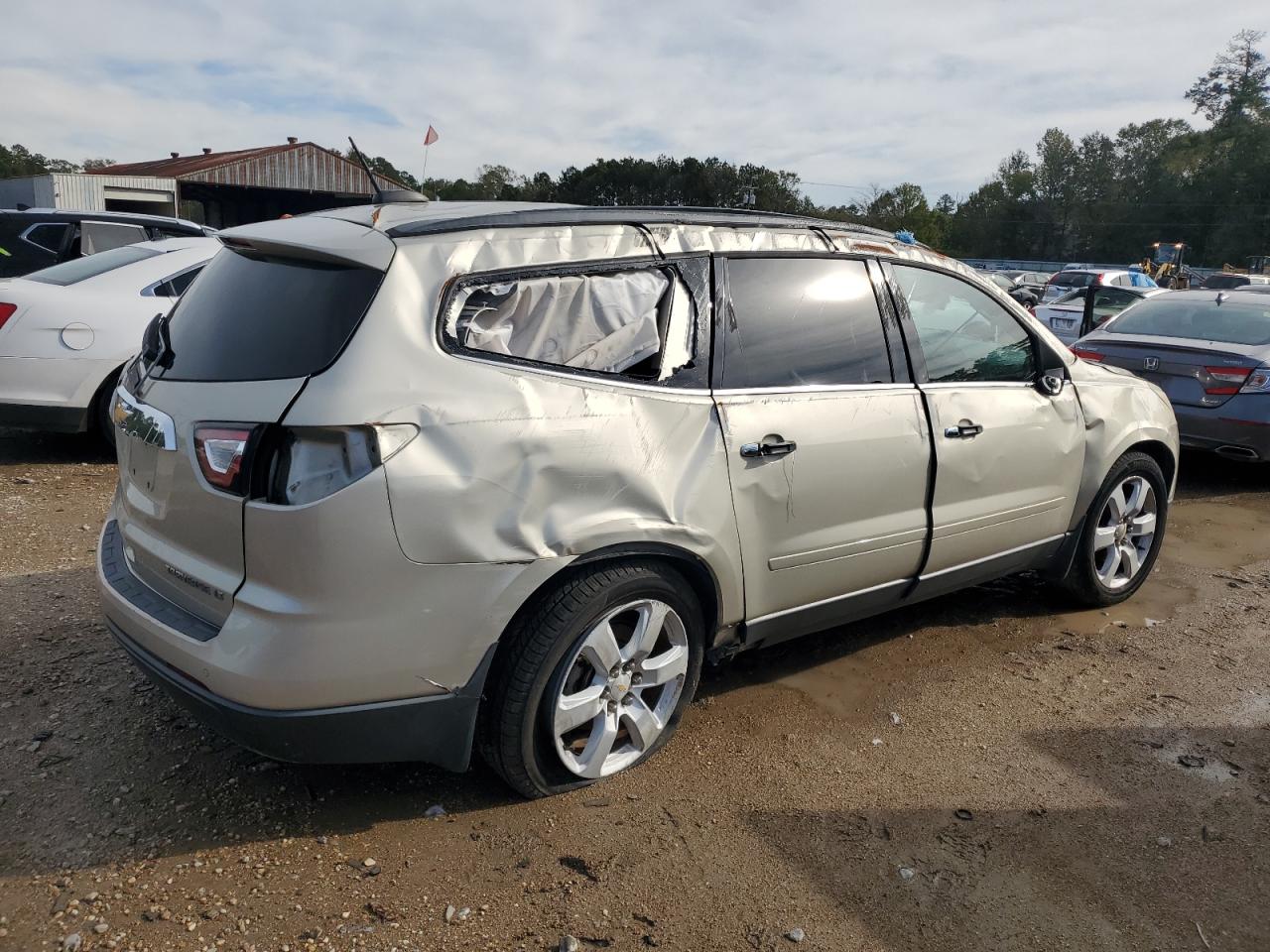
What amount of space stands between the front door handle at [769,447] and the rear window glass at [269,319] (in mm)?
1219

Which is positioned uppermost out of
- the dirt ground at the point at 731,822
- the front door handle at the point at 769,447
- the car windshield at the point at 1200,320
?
the front door handle at the point at 769,447

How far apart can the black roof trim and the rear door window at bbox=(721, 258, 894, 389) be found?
0.16 metres

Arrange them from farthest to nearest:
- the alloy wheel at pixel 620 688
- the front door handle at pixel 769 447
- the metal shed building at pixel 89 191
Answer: the metal shed building at pixel 89 191, the front door handle at pixel 769 447, the alloy wheel at pixel 620 688

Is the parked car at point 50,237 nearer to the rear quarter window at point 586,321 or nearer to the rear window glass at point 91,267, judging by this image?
the rear window glass at point 91,267

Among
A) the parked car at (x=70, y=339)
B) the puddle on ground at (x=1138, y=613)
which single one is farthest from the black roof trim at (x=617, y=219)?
the parked car at (x=70, y=339)

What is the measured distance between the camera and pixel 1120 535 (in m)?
4.66

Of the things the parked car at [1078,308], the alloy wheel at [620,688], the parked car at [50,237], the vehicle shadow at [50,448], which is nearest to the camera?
the alloy wheel at [620,688]

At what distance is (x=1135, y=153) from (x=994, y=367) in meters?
106

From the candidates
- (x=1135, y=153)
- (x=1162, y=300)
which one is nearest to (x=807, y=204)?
(x=1162, y=300)

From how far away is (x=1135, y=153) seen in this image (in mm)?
93812

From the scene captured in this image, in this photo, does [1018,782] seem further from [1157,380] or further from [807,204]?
[807,204]

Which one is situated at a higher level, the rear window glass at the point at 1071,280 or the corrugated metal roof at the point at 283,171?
the corrugated metal roof at the point at 283,171

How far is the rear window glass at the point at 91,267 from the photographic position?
659 cm

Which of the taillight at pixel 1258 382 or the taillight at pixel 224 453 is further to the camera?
the taillight at pixel 1258 382
